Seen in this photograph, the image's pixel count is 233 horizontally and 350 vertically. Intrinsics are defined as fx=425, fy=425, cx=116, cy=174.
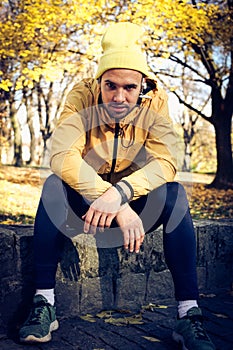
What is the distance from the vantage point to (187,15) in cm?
970

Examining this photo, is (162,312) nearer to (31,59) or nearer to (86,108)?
(86,108)

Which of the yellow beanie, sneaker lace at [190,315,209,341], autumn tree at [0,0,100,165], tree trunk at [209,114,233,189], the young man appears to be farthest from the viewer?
tree trunk at [209,114,233,189]

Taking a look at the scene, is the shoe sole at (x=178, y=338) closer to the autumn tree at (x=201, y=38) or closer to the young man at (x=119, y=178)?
the young man at (x=119, y=178)

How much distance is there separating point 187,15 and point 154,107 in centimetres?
775

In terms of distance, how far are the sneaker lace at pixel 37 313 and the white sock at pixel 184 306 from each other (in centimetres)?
77

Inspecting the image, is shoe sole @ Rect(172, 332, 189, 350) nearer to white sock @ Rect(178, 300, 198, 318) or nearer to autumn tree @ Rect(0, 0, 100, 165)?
white sock @ Rect(178, 300, 198, 318)

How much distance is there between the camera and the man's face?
2.61 metres

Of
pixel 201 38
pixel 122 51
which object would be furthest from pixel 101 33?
pixel 122 51

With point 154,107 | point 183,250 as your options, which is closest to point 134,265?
point 183,250

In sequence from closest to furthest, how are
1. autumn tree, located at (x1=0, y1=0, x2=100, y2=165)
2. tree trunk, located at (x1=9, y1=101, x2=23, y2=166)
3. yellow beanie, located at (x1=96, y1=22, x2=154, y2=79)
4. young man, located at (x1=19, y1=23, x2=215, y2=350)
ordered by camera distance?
young man, located at (x1=19, y1=23, x2=215, y2=350)
yellow beanie, located at (x1=96, y1=22, x2=154, y2=79)
autumn tree, located at (x1=0, y1=0, x2=100, y2=165)
tree trunk, located at (x1=9, y1=101, x2=23, y2=166)

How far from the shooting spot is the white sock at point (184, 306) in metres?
2.48

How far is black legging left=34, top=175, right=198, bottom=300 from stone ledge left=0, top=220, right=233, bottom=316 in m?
0.23

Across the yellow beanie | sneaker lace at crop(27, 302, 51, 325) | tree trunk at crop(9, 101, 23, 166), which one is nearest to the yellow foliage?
the yellow beanie

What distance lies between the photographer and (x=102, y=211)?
7.79ft
